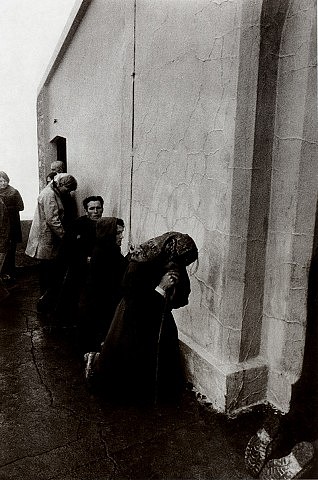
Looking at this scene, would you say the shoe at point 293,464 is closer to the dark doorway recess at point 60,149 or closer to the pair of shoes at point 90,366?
the pair of shoes at point 90,366

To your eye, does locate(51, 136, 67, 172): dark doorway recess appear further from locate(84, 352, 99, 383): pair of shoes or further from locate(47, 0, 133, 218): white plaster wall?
locate(84, 352, 99, 383): pair of shoes

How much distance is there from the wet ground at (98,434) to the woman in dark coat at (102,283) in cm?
44

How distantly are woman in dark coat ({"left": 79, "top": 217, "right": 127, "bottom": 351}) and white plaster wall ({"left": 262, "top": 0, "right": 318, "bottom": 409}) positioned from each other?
1.64 meters

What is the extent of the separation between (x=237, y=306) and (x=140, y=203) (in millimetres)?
1889

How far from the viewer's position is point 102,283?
461 centimetres

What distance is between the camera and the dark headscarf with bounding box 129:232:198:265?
11.1ft

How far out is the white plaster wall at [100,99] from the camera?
17.5 feet

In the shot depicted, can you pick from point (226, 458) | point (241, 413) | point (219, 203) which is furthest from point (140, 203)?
point (226, 458)

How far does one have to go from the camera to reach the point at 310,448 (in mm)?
2623

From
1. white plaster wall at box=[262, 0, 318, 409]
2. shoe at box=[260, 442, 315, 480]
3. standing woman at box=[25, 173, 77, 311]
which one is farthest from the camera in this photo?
standing woman at box=[25, 173, 77, 311]

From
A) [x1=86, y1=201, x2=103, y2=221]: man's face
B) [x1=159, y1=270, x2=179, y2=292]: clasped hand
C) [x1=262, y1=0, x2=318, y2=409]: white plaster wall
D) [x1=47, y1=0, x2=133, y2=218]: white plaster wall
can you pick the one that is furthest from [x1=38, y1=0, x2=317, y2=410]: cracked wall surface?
[x1=86, y1=201, x2=103, y2=221]: man's face

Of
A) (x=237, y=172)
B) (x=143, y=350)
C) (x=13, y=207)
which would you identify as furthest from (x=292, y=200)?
(x=13, y=207)

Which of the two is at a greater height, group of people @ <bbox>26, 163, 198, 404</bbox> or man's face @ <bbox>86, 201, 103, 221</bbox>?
man's face @ <bbox>86, 201, 103, 221</bbox>

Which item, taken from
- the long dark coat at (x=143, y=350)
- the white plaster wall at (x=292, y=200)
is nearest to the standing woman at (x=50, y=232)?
the long dark coat at (x=143, y=350)
